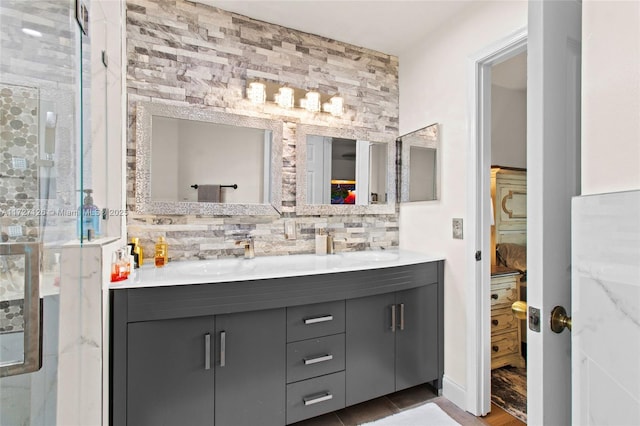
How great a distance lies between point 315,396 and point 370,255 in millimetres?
1035

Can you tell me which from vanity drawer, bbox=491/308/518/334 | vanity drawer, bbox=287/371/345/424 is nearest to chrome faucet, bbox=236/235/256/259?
vanity drawer, bbox=287/371/345/424

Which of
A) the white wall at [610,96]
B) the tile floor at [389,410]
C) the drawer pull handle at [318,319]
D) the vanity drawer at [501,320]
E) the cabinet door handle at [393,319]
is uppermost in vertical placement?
the white wall at [610,96]

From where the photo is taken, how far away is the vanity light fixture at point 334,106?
240 centimetres

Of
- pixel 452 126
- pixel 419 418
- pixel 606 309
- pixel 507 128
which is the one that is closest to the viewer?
pixel 606 309

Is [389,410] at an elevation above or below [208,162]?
below

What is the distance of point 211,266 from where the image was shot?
6.25ft

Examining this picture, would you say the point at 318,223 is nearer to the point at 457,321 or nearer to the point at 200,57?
the point at 457,321

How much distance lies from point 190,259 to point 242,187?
1.86ft

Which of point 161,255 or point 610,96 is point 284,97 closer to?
point 161,255

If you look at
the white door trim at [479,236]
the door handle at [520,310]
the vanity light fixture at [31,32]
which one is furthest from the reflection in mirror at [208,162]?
the door handle at [520,310]

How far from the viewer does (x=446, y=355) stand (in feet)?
6.99

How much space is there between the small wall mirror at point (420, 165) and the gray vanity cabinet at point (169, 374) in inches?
66.1

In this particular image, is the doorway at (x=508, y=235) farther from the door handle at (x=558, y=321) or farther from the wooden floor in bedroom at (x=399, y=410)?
the door handle at (x=558, y=321)

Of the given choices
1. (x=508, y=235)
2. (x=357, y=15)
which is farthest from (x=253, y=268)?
(x=508, y=235)
